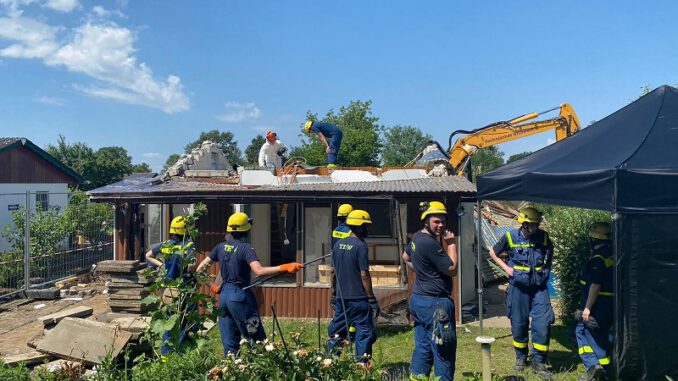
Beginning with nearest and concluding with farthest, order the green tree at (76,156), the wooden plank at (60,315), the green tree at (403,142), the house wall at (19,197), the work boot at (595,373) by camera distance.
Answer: the work boot at (595,373) → the wooden plank at (60,315) → the house wall at (19,197) → the green tree at (76,156) → the green tree at (403,142)

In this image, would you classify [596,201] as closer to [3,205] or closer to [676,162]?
[676,162]

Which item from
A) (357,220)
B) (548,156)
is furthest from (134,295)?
(548,156)

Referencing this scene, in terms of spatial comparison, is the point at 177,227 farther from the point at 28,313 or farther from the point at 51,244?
the point at 51,244

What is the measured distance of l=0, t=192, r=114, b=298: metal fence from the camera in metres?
10.7

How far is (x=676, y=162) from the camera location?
4.12 m

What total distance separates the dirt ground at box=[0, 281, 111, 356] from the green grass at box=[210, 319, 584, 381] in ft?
9.92

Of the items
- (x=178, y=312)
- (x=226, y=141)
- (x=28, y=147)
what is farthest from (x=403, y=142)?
(x=178, y=312)

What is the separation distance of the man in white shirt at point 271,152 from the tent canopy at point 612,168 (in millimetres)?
5768

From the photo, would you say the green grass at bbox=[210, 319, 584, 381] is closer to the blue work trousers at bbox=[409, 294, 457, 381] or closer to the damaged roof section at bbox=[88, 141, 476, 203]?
the blue work trousers at bbox=[409, 294, 457, 381]

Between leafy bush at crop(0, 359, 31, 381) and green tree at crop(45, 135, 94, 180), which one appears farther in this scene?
green tree at crop(45, 135, 94, 180)

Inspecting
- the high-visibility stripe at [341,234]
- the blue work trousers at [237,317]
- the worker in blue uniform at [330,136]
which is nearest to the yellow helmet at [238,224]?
the blue work trousers at [237,317]

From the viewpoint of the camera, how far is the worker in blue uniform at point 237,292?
4746 mm

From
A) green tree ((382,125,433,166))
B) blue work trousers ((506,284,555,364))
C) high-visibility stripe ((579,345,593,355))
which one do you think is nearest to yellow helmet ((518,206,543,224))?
blue work trousers ((506,284,555,364))

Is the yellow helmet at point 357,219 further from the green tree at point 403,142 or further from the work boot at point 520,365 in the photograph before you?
the green tree at point 403,142
